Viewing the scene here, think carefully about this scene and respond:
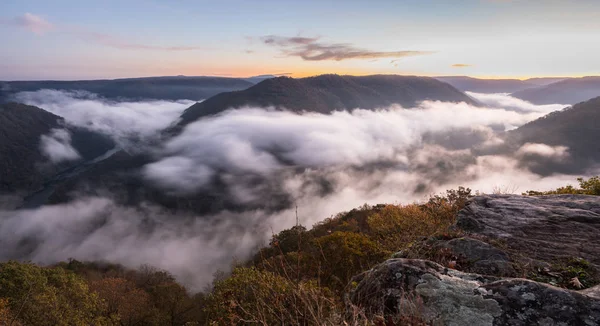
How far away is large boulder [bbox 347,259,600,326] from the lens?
165 inches

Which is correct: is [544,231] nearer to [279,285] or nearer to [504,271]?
[504,271]

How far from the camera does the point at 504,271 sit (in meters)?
6.39

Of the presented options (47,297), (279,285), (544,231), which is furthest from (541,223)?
(47,297)

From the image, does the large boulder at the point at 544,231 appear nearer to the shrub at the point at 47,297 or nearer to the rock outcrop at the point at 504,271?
the rock outcrop at the point at 504,271

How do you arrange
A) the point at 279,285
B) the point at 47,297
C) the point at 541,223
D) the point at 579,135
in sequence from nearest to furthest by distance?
the point at 541,223
the point at 279,285
the point at 47,297
the point at 579,135

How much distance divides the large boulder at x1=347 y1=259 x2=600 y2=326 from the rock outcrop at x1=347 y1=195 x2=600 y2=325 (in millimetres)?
13

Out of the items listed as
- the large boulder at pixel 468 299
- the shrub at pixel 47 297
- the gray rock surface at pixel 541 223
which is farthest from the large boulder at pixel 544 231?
the shrub at pixel 47 297

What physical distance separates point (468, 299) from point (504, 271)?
2.43m

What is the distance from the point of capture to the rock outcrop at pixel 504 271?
4.35 metres

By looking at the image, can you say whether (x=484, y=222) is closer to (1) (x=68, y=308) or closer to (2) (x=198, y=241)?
(1) (x=68, y=308)

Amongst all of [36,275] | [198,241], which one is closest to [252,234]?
[198,241]

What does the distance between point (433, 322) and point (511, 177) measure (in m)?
226

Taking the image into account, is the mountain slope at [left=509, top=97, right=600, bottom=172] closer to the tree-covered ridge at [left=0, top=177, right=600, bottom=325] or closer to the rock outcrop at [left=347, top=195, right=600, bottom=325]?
the tree-covered ridge at [left=0, top=177, right=600, bottom=325]

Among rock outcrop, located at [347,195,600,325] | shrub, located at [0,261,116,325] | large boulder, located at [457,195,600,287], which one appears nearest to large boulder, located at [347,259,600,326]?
rock outcrop, located at [347,195,600,325]
